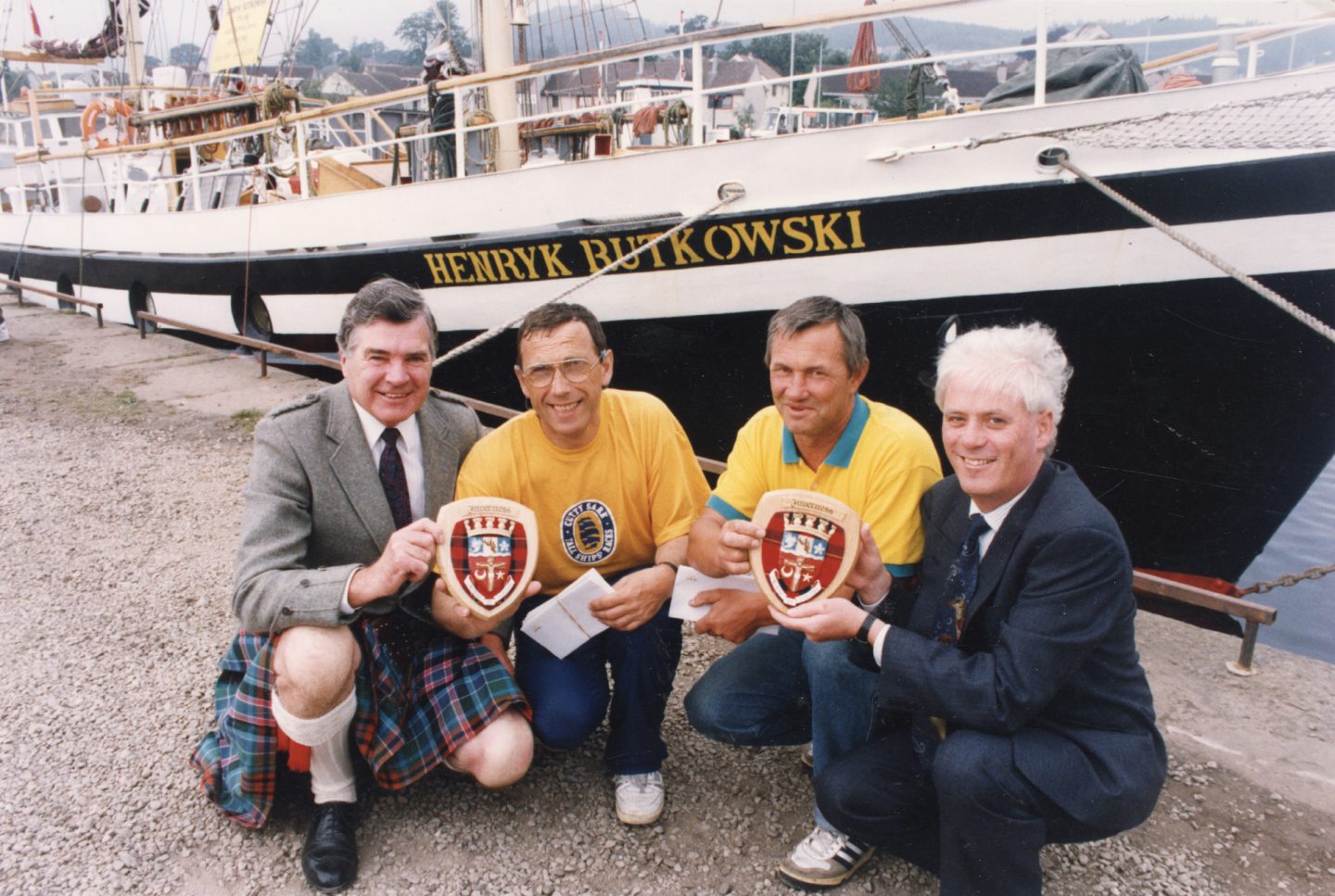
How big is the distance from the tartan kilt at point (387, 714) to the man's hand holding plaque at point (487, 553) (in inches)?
10.2

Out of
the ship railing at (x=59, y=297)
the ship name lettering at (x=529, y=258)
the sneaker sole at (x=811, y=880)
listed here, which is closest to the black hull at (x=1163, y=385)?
the ship name lettering at (x=529, y=258)

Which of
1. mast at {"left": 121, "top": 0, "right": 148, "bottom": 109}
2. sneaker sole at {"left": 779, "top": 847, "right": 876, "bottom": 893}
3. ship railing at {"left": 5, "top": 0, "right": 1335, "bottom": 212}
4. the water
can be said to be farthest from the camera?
mast at {"left": 121, "top": 0, "right": 148, "bottom": 109}

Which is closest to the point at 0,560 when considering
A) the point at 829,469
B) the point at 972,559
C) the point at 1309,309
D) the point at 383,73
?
the point at 829,469

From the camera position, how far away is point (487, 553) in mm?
2191

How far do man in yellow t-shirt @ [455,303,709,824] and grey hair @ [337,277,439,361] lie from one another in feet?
0.94

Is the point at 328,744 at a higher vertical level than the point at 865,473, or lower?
lower

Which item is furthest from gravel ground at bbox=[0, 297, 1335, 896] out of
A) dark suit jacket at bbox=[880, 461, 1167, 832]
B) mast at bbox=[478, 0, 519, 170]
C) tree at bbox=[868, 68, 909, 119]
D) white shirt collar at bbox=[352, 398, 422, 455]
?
mast at bbox=[478, 0, 519, 170]

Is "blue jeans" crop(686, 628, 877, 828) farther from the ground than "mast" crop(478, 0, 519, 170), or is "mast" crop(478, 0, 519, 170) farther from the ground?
"mast" crop(478, 0, 519, 170)

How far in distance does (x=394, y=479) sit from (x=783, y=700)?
1.22m

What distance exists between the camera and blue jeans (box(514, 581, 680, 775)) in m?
2.45

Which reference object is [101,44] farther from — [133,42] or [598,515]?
[598,515]

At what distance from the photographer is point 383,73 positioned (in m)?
58.3

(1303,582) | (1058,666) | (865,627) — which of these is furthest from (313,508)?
(1303,582)

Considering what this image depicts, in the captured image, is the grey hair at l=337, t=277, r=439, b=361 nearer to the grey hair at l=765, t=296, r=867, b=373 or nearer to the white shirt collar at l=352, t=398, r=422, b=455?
the white shirt collar at l=352, t=398, r=422, b=455
